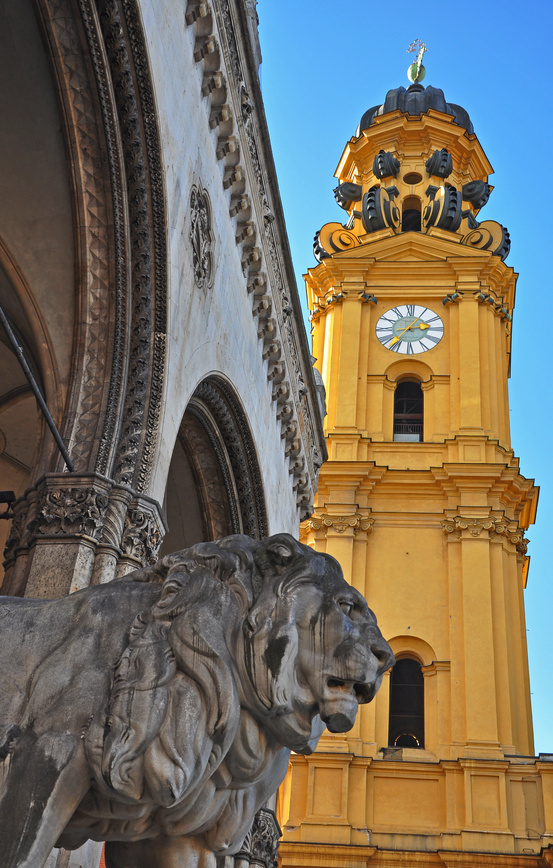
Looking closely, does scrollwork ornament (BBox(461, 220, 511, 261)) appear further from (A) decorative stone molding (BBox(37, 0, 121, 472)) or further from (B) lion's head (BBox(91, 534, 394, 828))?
(B) lion's head (BBox(91, 534, 394, 828))

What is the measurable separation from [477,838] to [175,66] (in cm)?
1708

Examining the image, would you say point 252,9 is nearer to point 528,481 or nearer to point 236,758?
point 236,758

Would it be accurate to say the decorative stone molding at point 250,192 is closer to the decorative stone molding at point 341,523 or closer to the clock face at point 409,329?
the decorative stone molding at point 341,523

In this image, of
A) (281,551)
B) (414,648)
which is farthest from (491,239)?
(281,551)

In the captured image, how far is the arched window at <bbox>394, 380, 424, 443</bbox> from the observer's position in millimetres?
26986

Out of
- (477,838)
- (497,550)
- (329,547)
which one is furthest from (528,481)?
(477,838)

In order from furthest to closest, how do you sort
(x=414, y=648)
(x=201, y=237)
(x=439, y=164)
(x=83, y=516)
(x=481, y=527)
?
1. (x=439, y=164)
2. (x=481, y=527)
3. (x=414, y=648)
4. (x=201, y=237)
5. (x=83, y=516)

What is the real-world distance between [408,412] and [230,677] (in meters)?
24.9

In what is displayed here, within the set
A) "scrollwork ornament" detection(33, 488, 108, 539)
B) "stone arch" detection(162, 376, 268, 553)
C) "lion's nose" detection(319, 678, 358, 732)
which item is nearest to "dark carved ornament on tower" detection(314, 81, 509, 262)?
"stone arch" detection(162, 376, 268, 553)

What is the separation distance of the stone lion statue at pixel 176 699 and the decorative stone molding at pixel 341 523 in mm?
21487

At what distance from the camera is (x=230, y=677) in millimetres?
2979

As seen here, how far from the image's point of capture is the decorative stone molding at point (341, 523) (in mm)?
24688

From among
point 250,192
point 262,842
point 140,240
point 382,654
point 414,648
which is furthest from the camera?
point 414,648

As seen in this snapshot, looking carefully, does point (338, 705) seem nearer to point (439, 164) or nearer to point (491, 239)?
point (491, 239)
